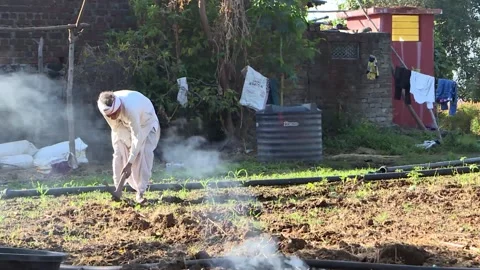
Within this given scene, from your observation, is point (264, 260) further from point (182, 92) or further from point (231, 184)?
point (182, 92)

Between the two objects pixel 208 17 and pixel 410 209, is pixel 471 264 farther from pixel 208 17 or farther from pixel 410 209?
pixel 208 17

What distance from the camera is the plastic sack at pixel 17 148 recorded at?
537 inches

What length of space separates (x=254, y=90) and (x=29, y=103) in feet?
13.8

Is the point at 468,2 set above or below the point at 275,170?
above

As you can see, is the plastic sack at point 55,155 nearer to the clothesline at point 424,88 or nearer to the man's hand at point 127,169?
the man's hand at point 127,169

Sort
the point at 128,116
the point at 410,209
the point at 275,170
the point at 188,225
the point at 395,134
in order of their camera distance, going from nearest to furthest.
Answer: the point at 188,225 → the point at 410,209 → the point at 128,116 → the point at 275,170 → the point at 395,134

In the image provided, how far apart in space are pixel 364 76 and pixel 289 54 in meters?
2.72

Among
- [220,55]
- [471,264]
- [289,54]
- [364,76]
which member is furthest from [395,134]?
[471,264]

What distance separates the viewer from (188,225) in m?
7.14

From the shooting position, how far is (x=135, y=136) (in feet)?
29.1

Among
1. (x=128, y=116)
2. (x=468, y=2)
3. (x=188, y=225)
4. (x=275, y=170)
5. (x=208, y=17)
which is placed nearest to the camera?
(x=188, y=225)

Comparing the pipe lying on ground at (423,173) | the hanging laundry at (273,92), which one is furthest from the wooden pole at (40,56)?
the pipe lying on ground at (423,173)

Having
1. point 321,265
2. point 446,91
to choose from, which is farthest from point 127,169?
point 446,91

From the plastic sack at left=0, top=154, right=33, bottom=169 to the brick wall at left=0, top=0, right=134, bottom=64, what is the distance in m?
2.36
